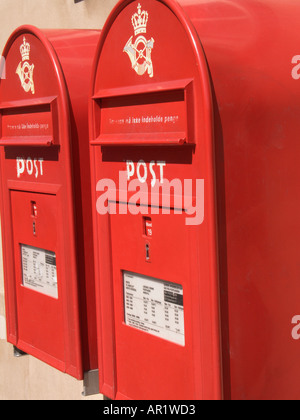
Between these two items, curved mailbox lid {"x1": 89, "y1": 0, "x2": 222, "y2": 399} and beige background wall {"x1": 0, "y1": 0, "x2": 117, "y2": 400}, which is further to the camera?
beige background wall {"x1": 0, "y1": 0, "x2": 117, "y2": 400}

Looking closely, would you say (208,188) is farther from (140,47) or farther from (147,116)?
(140,47)

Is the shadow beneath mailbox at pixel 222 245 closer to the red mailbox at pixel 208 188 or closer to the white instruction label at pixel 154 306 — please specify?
the red mailbox at pixel 208 188

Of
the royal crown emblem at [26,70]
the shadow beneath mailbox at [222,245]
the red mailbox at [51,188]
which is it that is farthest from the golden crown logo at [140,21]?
the royal crown emblem at [26,70]

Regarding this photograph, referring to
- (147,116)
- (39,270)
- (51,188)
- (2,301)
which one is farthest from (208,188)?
(2,301)

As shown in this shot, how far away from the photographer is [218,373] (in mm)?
1640

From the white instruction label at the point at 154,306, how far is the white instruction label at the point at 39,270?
1.52 feet

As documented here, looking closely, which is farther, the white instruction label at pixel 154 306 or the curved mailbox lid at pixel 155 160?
the white instruction label at pixel 154 306

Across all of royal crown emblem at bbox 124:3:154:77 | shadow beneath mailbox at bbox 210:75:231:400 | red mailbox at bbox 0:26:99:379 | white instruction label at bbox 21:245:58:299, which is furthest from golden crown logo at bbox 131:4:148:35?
white instruction label at bbox 21:245:58:299

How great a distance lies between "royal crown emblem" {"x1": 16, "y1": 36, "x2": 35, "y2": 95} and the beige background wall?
620 millimetres

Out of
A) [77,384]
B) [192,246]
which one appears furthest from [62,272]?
[77,384]

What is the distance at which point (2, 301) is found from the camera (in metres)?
4.07

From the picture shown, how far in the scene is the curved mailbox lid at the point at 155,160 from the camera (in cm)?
161

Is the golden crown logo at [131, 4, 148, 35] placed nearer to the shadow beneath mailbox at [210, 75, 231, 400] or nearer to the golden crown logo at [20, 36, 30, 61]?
the shadow beneath mailbox at [210, 75, 231, 400]

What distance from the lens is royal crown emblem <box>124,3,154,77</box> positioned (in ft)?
5.73
